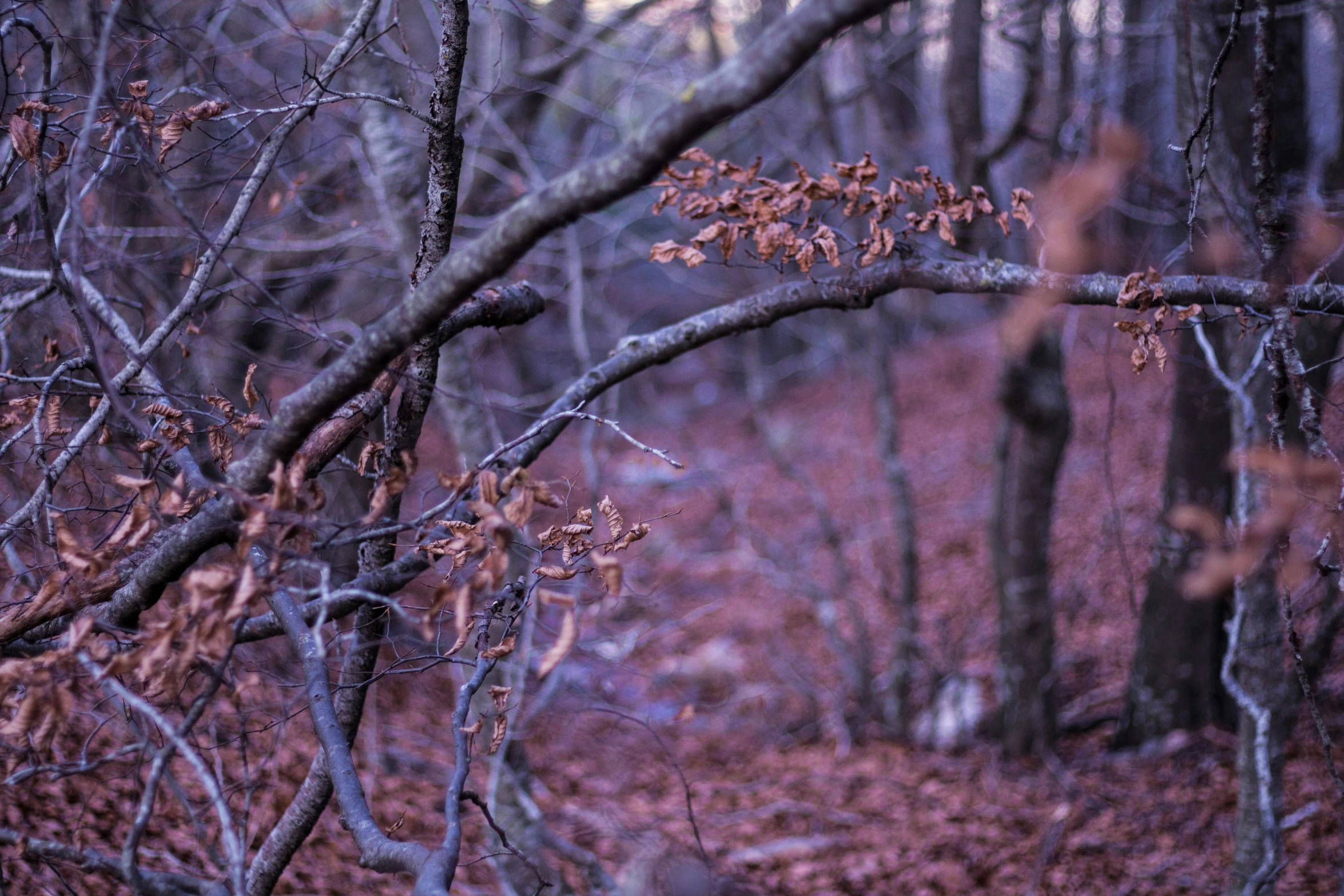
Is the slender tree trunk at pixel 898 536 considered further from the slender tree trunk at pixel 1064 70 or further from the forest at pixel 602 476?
the slender tree trunk at pixel 1064 70

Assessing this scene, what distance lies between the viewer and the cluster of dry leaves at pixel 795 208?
2670 mm

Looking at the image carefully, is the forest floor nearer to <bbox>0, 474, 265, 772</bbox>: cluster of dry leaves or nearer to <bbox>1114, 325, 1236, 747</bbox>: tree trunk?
<bbox>1114, 325, 1236, 747</bbox>: tree trunk

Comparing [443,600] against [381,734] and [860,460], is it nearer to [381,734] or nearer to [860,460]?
[381,734]

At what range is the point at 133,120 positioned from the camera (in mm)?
2570

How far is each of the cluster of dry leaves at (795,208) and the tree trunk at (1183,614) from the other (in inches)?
119

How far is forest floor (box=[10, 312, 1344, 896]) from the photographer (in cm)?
458

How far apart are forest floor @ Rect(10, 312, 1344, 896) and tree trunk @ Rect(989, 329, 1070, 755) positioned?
0.37m

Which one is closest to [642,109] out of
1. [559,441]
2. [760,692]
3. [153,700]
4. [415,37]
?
[559,441]

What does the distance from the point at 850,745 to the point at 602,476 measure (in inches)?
114

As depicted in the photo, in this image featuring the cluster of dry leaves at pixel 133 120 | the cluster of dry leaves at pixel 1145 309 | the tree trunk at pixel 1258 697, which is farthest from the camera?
the tree trunk at pixel 1258 697

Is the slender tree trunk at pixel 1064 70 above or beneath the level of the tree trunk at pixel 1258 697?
above

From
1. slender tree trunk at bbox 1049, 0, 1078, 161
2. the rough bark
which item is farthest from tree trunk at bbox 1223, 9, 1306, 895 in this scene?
the rough bark

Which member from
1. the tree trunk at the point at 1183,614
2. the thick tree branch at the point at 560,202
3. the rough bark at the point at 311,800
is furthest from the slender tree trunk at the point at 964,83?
the rough bark at the point at 311,800

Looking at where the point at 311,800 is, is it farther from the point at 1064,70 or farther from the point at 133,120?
the point at 1064,70
